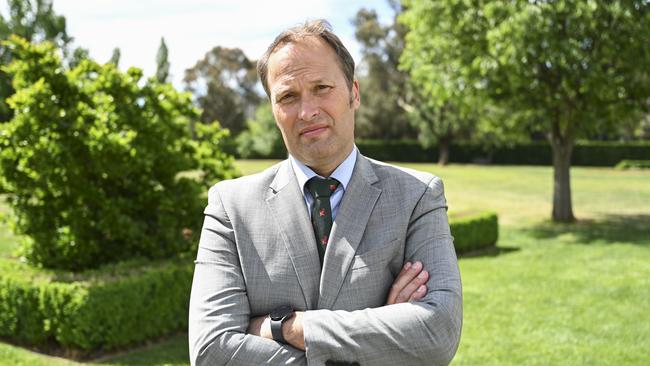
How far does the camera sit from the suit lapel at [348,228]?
2.56 m

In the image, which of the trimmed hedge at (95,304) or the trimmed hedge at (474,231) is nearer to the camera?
the trimmed hedge at (95,304)

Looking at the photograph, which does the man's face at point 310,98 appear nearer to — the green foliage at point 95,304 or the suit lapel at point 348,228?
the suit lapel at point 348,228

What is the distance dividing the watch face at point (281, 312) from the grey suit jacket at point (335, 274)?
2 cm

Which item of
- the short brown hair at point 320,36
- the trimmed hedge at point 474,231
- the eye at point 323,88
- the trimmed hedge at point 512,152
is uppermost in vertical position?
the short brown hair at point 320,36

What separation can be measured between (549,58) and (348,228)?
14.7m

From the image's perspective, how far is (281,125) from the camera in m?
2.71

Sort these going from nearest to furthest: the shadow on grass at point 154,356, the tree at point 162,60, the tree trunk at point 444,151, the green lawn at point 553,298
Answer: the shadow on grass at point 154,356, the green lawn at point 553,298, the tree at point 162,60, the tree trunk at point 444,151

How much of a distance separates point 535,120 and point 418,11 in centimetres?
494

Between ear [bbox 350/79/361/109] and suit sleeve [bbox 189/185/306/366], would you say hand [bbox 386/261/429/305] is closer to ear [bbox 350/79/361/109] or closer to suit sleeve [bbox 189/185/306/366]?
suit sleeve [bbox 189/185/306/366]

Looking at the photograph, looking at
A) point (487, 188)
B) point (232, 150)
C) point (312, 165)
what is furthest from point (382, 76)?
point (312, 165)

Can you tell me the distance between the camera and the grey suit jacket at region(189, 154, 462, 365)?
2.46m

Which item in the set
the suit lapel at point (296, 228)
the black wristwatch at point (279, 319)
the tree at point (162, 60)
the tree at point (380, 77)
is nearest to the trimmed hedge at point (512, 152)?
the tree at point (380, 77)

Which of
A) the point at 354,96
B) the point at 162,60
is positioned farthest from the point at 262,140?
the point at 354,96

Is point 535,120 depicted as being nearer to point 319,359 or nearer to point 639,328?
point 639,328
